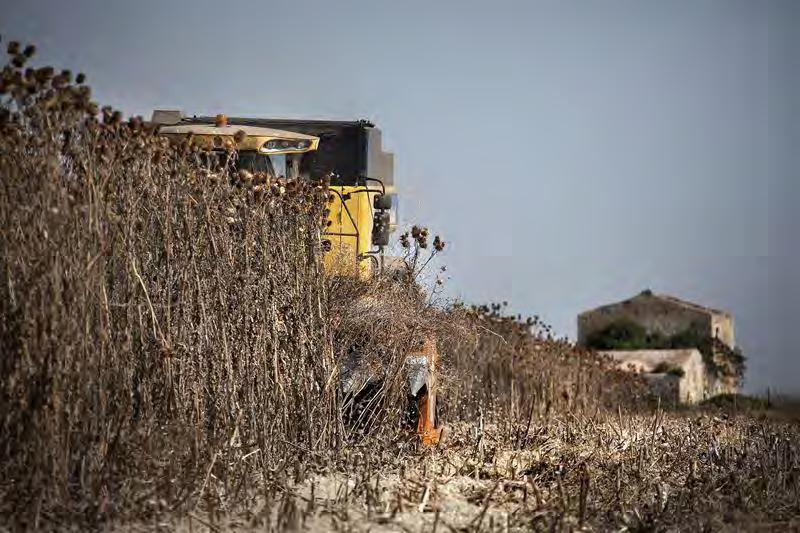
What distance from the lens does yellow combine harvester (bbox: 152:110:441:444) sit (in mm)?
9290

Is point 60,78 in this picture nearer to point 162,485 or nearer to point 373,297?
point 162,485

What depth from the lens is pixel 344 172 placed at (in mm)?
11305

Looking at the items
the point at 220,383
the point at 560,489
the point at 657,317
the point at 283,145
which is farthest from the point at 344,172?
the point at 657,317

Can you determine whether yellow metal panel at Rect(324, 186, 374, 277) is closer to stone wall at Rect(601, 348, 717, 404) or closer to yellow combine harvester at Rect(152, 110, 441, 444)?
yellow combine harvester at Rect(152, 110, 441, 444)

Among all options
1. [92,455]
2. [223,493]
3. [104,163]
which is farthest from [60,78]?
[223,493]

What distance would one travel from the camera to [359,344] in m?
9.04

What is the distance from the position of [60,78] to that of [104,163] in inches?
22.2

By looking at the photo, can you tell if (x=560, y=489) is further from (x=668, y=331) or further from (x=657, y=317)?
(x=657, y=317)

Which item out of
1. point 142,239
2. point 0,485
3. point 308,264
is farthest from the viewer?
point 308,264

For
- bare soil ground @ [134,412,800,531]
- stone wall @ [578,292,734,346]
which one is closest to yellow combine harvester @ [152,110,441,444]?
bare soil ground @ [134,412,800,531]

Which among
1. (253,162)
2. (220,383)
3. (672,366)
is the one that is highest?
(253,162)

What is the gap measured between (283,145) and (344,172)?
1.05 meters

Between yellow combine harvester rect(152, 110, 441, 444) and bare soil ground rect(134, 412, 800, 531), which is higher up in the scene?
yellow combine harvester rect(152, 110, 441, 444)

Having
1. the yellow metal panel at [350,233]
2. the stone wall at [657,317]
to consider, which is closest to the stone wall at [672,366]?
the stone wall at [657,317]
